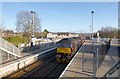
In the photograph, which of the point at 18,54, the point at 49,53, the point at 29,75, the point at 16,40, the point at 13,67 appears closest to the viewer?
the point at 29,75

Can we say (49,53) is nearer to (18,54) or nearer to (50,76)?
(18,54)

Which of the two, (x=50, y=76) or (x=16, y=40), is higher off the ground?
(x=16, y=40)

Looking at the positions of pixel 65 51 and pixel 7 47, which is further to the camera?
pixel 7 47

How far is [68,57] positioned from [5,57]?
23.5 ft

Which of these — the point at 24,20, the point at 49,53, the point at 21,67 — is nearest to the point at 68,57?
the point at 21,67

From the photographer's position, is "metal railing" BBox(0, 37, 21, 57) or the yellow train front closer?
"metal railing" BBox(0, 37, 21, 57)

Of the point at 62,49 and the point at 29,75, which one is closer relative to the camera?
the point at 29,75

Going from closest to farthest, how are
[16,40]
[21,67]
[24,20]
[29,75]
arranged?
[29,75] → [21,67] → [16,40] → [24,20]

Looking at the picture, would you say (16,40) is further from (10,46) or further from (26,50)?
(10,46)

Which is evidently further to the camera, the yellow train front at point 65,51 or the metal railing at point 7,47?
the yellow train front at point 65,51

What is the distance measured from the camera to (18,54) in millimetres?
25781

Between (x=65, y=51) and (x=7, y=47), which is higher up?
(x=7, y=47)

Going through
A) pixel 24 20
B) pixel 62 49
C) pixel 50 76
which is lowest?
pixel 50 76

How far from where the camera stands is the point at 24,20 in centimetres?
6562
